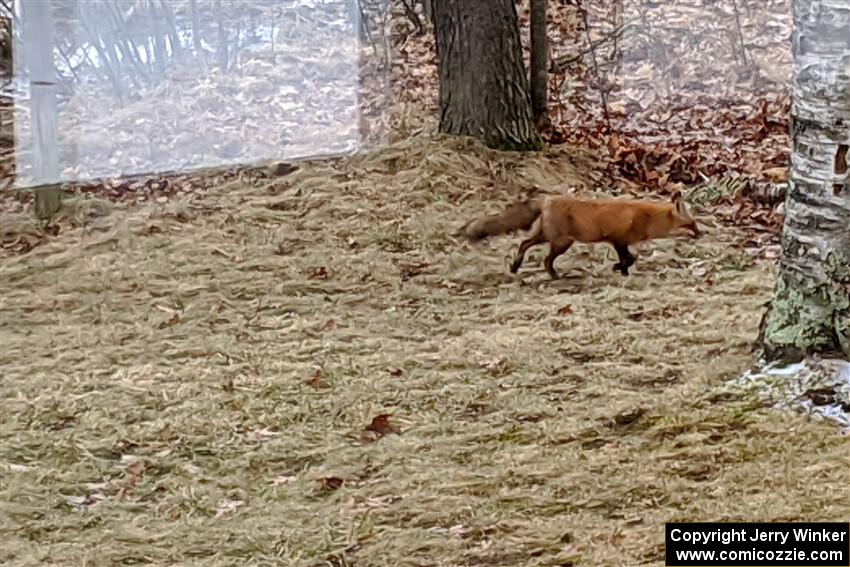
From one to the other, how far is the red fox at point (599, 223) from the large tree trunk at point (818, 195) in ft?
2.23

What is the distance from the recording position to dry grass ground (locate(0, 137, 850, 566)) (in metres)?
1.31

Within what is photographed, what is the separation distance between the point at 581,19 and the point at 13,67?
4.78 ft

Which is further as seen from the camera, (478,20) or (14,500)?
(478,20)

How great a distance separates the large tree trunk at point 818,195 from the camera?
1.49 metres

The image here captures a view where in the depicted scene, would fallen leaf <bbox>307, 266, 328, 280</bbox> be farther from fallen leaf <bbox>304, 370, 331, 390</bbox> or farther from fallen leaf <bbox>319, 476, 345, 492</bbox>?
fallen leaf <bbox>319, 476, 345, 492</bbox>

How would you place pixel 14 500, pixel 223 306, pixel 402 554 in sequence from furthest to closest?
pixel 223 306 → pixel 14 500 → pixel 402 554

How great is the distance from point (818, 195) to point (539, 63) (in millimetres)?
1695

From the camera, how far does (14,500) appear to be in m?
1.48

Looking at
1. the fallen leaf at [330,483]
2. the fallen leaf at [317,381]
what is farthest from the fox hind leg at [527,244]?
the fallen leaf at [330,483]

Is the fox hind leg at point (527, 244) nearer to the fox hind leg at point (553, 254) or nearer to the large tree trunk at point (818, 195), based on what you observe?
the fox hind leg at point (553, 254)

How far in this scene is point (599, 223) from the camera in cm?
230

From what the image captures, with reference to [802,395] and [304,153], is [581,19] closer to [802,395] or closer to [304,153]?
[304,153]

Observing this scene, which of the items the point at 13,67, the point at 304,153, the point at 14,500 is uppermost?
the point at 13,67

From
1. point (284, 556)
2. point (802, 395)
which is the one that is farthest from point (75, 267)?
point (802, 395)
